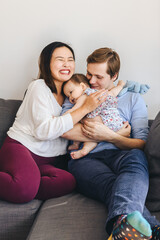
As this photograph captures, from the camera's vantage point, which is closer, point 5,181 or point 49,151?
point 5,181

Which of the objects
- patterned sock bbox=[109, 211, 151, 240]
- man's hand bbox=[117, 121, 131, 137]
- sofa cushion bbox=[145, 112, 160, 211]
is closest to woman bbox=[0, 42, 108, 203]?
man's hand bbox=[117, 121, 131, 137]

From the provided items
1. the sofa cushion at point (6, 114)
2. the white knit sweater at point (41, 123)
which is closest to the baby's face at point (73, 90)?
the white knit sweater at point (41, 123)

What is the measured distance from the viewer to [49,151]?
1731 millimetres

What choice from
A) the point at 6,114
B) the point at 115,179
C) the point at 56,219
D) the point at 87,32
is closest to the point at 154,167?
the point at 115,179

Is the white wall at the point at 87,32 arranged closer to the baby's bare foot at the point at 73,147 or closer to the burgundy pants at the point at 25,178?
the baby's bare foot at the point at 73,147

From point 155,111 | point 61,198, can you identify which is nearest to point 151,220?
point 61,198

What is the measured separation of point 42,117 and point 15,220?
1.94ft

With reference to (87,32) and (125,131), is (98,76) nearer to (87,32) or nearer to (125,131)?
(125,131)

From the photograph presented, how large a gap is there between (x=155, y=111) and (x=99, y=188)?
106cm

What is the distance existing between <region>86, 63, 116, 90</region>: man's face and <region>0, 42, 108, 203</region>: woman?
0.44ft

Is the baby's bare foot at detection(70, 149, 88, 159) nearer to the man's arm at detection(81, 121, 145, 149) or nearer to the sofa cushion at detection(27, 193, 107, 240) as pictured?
the man's arm at detection(81, 121, 145, 149)

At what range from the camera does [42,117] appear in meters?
1.57

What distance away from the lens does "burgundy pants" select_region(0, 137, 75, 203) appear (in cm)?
136

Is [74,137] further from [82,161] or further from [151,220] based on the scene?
[151,220]
